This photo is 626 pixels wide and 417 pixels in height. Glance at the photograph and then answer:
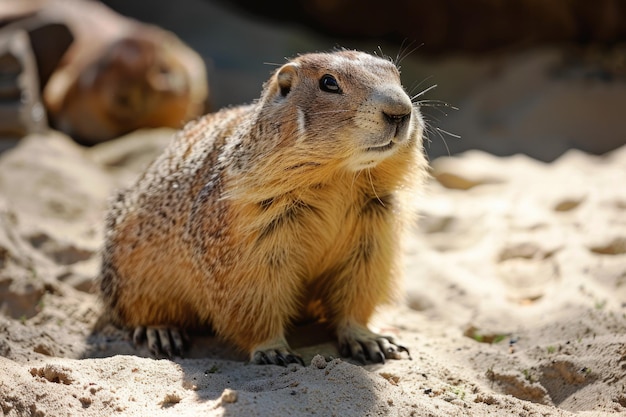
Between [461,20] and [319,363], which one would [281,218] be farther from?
[461,20]

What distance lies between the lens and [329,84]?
12.8 ft

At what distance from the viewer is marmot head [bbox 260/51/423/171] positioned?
12.0ft

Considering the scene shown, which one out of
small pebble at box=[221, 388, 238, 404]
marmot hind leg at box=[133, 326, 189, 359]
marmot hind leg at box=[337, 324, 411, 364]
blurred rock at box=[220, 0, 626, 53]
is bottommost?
marmot hind leg at box=[133, 326, 189, 359]

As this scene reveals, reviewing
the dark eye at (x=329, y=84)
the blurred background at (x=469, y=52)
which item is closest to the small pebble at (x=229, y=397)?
the dark eye at (x=329, y=84)

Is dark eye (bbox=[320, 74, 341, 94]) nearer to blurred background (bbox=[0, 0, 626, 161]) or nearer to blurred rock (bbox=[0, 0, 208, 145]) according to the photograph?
blurred background (bbox=[0, 0, 626, 161])

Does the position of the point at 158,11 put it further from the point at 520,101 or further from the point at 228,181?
the point at 228,181

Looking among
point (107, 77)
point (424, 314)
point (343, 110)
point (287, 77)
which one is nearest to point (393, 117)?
point (343, 110)

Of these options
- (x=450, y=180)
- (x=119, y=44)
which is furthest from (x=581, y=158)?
(x=119, y=44)

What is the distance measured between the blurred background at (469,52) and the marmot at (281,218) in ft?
10.6

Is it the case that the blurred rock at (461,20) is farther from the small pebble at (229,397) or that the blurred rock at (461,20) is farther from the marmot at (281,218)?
the small pebble at (229,397)

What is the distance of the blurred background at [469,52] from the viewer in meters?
8.30

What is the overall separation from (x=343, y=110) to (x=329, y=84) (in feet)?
0.70

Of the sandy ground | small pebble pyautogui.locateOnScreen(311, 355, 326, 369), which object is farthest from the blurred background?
small pebble pyautogui.locateOnScreen(311, 355, 326, 369)

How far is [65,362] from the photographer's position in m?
3.71
